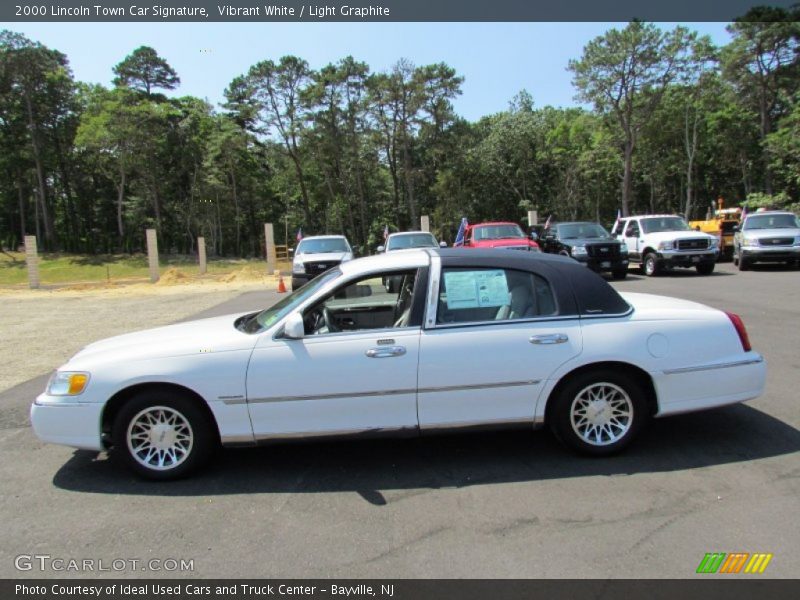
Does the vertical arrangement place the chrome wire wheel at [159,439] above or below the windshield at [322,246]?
below

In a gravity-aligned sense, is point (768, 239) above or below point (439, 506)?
above

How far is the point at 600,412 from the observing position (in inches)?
167

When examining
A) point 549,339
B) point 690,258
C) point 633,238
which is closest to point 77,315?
point 549,339

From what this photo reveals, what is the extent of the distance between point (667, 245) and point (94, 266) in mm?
38014

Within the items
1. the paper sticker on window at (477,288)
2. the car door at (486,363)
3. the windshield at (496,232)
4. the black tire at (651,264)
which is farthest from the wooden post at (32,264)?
the car door at (486,363)

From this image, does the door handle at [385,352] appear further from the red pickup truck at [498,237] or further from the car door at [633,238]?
the car door at [633,238]

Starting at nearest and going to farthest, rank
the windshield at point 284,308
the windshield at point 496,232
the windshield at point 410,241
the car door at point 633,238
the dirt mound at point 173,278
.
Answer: the windshield at point 284,308, the windshield at point 496,232, the windshield at point 410,241, the car door at point 633,238, the dirt mound at point 173,278

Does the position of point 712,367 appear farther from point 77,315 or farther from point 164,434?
point 77,315

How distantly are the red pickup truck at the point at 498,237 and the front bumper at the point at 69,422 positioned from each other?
47.1 feet

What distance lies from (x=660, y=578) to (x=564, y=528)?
60cm

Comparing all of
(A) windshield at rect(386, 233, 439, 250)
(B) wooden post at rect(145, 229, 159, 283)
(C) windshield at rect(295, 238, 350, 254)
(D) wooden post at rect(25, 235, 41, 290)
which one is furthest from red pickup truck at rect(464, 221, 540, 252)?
(D) wooden post at rect(25, 235, 41, 290)

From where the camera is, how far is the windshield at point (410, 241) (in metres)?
18.5

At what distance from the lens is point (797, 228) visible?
18.5 metres

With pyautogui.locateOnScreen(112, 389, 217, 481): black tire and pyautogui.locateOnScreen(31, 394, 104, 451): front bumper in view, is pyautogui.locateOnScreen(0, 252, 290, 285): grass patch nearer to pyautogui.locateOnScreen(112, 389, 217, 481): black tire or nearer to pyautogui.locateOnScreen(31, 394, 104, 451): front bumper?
pyautogui.locateOnScreen(31, 394, 104, 451): front bumper
